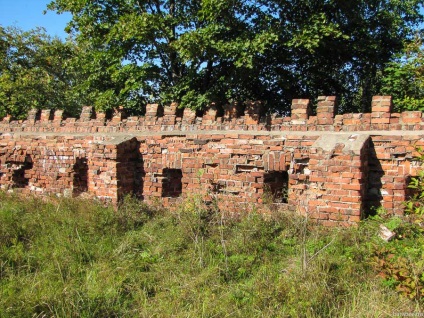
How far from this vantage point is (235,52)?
251 inches

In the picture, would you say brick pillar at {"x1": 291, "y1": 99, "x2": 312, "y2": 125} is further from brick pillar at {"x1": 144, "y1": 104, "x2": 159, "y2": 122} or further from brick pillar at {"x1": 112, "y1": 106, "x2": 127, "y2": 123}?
brick pillar at {"x1": 112, "y1": 106, "x2": 127, "y2": 123}

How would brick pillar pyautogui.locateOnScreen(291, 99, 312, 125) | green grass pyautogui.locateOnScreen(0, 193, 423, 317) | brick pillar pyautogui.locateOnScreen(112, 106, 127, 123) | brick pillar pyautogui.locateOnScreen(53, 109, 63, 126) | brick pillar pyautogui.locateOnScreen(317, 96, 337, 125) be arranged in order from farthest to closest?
brick pillar pyautogui.locateOnScreen(53, 109, 63, 126), brick pillar pyautogui.locateOnScreen(112, 106, 127, 123), brick pillar pyautogui.locateOnScreen(291, 99, 312, 125), brick pillar pyautogui.locateOnScreen(317, 96, 337, 125), green grass pyautogui.locateOnScreen(0, 193, 423, 317)

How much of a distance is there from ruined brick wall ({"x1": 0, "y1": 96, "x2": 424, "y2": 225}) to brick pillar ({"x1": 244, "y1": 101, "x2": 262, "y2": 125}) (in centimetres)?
2

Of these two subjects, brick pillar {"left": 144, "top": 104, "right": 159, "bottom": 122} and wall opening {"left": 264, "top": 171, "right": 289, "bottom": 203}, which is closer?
wall opening {"left": 264, "top": 171, "right": 289, "bottom": 203}

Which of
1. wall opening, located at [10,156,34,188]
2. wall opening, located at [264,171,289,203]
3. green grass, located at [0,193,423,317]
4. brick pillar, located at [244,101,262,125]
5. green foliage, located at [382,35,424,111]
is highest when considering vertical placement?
green foliage, located at [382,35,424,111]

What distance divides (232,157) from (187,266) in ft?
6.91

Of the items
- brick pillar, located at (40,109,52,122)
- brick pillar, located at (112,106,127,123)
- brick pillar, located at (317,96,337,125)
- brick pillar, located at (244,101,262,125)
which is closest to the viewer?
brick pillar, located at (317,96,337,125)

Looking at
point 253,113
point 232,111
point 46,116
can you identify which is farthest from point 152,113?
point 46,116

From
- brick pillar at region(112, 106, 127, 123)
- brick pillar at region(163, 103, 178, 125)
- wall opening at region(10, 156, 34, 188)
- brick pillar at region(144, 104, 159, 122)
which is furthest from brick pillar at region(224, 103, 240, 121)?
wall opening at region(10, 156, 34, 188)

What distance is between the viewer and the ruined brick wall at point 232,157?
16.8 ft

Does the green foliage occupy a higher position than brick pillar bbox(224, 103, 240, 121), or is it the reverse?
the green foliage

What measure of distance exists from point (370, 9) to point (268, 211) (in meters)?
5.61

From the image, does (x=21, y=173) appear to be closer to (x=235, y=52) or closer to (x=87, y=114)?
(x=87, y=114)

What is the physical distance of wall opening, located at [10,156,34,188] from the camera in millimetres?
8391
